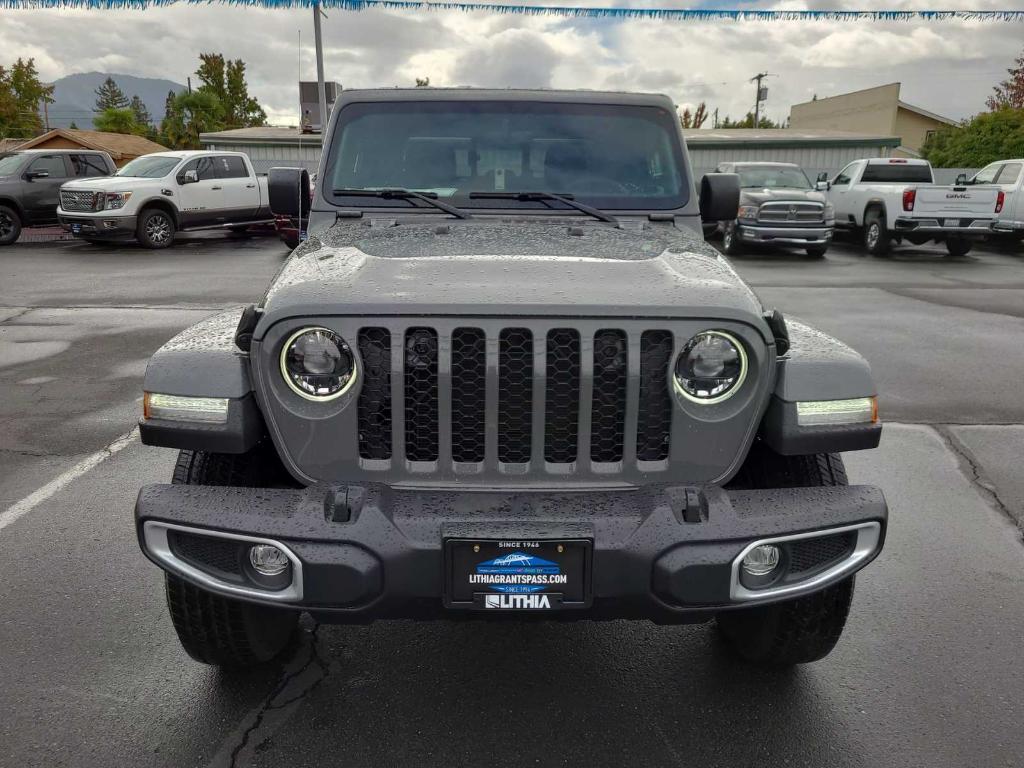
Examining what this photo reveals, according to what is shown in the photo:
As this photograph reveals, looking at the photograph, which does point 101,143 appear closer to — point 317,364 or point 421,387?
point 317,364

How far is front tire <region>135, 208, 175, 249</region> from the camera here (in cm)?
1659

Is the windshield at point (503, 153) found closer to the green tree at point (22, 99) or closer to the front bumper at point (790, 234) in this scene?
the front bumper at point (790, 234)

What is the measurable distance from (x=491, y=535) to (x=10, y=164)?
1914cm

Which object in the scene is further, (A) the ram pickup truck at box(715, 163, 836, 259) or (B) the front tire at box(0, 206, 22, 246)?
(B) the front tire at box(0, 206, 22, 246)

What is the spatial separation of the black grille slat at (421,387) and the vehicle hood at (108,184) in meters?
15.9

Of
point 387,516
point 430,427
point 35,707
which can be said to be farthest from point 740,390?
point 35,707

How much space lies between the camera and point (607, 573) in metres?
2.21

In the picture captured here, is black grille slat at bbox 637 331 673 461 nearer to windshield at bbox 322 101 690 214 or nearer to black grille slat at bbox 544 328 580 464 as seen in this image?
black grille slat at bbox 544 328 580 464

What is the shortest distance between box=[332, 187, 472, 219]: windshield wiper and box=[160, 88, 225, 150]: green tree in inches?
2107

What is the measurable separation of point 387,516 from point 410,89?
2.28 meters

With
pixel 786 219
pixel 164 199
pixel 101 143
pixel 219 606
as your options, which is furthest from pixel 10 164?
pixel 101 143

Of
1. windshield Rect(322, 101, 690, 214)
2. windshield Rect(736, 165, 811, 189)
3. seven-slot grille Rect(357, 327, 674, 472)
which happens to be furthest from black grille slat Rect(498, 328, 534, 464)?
windshield Rect(736, 165, 811, 189)

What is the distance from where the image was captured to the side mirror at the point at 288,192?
154 inches

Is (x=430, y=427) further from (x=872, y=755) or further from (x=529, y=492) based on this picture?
(x=872, y=755)
